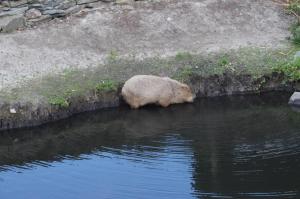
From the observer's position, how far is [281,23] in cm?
1945

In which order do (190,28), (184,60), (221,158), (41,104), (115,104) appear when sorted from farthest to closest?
(190,28)
(184,60)
(115,104)
(41,104)
(221,158)

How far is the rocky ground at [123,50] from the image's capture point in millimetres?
15891

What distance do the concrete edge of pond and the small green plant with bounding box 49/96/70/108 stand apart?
70 millimetres

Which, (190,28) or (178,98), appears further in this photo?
(190,28)

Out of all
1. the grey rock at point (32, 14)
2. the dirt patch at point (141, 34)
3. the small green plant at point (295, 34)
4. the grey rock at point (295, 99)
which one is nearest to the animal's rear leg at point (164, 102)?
the dirt patch at point (141, 34)

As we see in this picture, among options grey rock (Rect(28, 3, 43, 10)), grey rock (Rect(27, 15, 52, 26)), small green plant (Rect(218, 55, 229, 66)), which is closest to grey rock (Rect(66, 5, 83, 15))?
grey rock (Rect(27, 15, 52, 26))

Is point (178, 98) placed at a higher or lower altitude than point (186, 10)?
lower

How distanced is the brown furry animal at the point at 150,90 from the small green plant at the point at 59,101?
1371mm

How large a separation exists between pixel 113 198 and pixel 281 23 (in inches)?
380

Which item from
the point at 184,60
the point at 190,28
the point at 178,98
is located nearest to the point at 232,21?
the point at 190,28

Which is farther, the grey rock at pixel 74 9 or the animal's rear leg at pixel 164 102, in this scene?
the grey rock at pixel 74 9

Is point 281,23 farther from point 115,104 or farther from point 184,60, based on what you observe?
point 115,104

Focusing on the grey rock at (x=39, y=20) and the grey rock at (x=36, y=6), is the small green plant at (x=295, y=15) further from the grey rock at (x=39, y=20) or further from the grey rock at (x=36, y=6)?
the grey rock at (x=36, y=6)

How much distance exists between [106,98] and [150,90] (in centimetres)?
102
